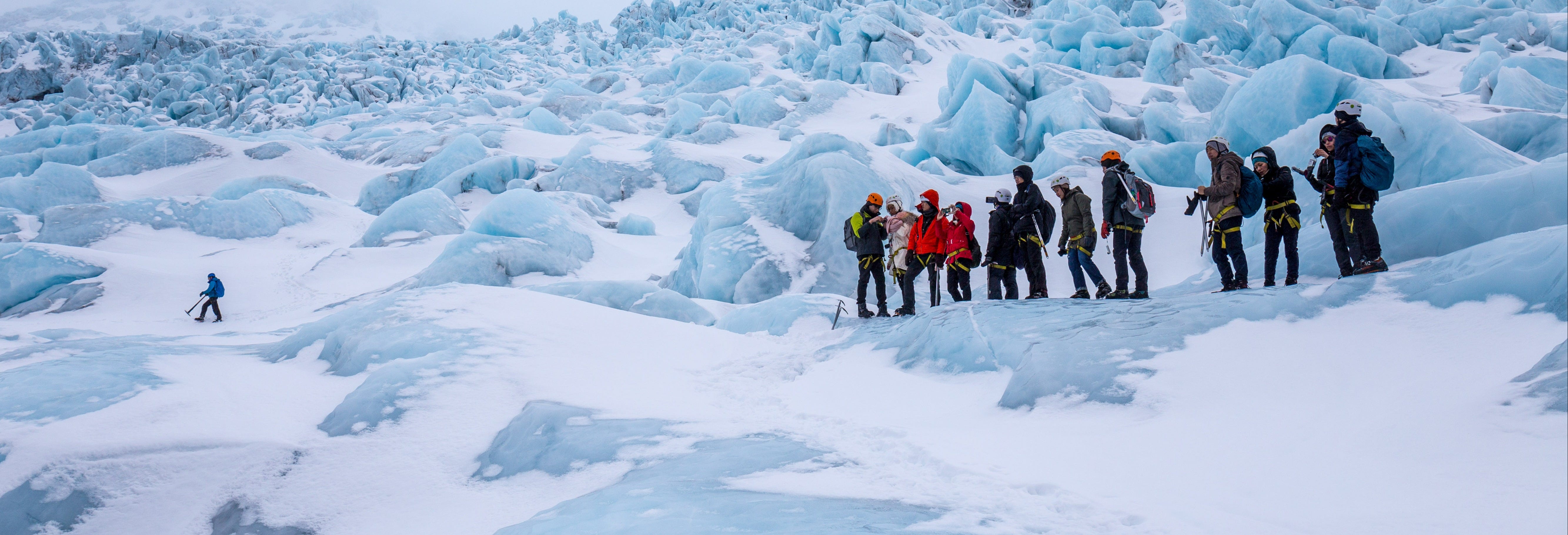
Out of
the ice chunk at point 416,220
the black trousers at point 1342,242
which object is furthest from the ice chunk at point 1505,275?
the ice chunk at point 416,220

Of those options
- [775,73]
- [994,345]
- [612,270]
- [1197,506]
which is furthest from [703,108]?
[1197,506]

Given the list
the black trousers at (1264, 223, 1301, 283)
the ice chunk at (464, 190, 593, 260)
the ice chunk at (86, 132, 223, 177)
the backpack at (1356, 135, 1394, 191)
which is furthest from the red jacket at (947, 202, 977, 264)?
the ice chunk at (86, 132, 223, 177)

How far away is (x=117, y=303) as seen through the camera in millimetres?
15805

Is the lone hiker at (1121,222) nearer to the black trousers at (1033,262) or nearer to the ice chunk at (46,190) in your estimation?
the black trousers at (1033,262)

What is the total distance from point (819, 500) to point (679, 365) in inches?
164

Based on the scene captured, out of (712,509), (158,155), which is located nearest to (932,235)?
(712,509)

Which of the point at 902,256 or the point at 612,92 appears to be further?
the point at 612,92

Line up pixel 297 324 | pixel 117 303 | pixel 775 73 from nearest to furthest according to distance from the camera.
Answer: pixel 297 324
pixel 117 303
pixel 775 73

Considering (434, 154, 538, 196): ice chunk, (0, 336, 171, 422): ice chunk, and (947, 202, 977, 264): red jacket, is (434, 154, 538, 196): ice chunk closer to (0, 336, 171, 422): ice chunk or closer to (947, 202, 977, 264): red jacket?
(0, 336, 171, 422): ice chunk

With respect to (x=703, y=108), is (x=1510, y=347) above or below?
below

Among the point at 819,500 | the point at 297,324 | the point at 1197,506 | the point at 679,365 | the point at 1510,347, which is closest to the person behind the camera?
the point at 1197,506

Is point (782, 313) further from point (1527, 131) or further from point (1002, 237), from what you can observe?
point (1527, 131)

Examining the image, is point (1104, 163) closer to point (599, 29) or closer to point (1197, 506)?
point (1197, 506)

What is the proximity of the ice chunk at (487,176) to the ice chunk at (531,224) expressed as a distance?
375 inches
